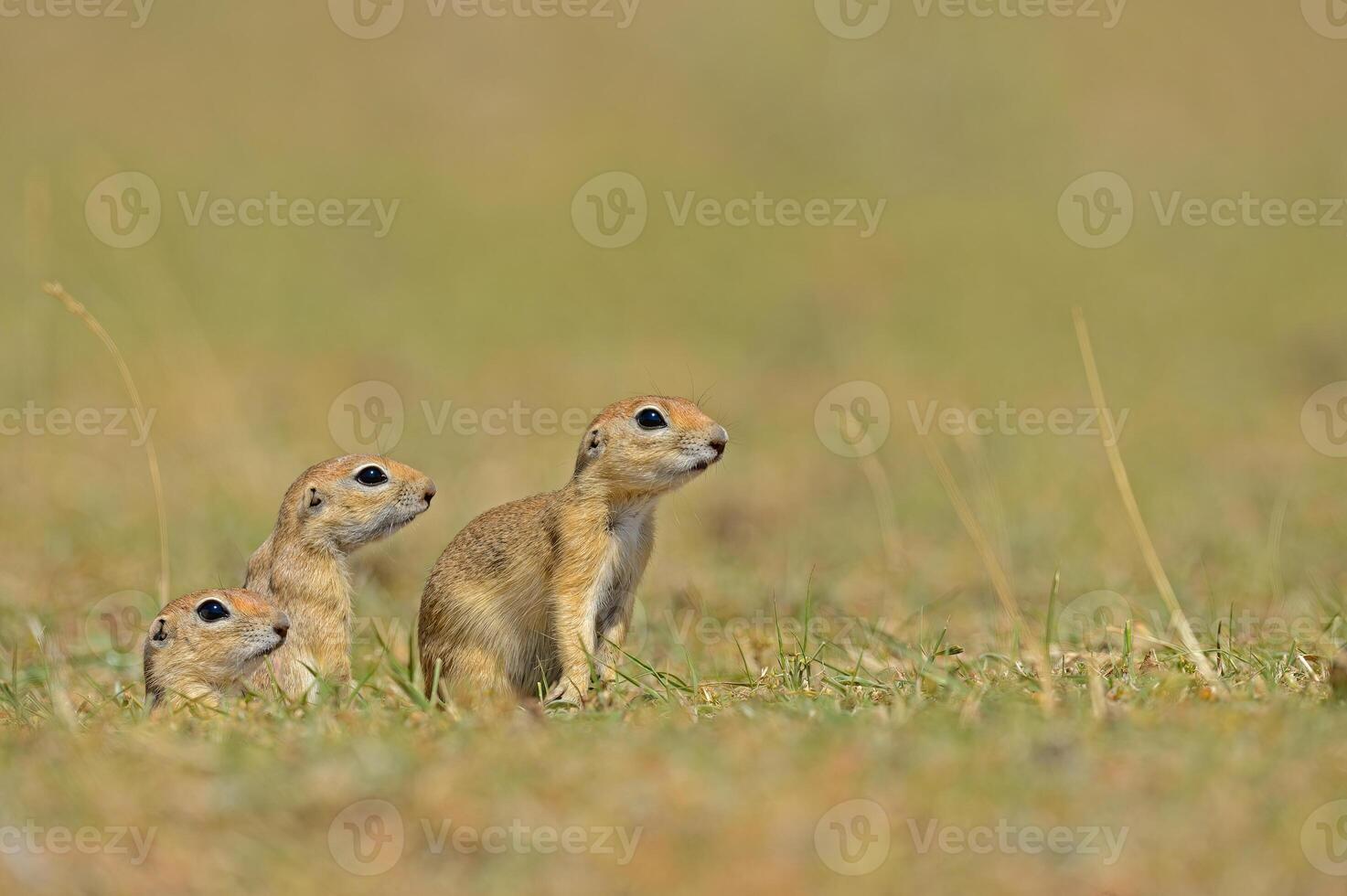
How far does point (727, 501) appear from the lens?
901 centimetres

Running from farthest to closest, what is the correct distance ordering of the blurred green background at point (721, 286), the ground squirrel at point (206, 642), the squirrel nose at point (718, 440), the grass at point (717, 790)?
the blurred green background at point (721, 286) → the squirrel nose at point (718, 440) → the ground squirrel at point (206, 642) → the grass at point (717, 790)

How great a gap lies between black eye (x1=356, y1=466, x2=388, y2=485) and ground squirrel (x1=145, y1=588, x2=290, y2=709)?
68 cm

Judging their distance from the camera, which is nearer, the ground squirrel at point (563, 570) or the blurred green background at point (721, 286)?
the ground squirrel at point (563, 570)

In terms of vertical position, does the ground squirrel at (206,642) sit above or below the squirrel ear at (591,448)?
below

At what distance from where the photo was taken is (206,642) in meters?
5.18

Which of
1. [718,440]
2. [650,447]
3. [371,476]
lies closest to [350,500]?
[371,476]

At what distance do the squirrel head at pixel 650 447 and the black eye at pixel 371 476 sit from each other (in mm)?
793

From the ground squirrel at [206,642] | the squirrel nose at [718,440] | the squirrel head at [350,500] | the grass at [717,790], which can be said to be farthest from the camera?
the squirrel head at [350,500]

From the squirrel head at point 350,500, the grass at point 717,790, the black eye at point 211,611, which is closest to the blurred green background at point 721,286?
the squirrel head at point 350,500

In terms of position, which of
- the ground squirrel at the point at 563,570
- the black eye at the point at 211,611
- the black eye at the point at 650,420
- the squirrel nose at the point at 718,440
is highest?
the black eye at the point at 650,420

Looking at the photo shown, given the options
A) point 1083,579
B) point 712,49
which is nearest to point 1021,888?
point 1083,579

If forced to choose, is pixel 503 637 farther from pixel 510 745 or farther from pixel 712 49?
pixel 712 49

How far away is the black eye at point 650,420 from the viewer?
5.38 meters

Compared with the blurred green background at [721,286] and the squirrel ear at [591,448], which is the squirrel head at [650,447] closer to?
the squirrel ear at [591,448]
